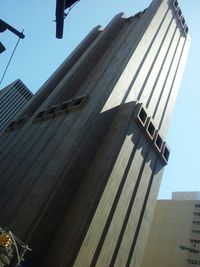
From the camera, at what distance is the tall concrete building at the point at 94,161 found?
1030 inches

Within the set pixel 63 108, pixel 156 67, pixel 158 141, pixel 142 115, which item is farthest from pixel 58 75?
pixel 158 141

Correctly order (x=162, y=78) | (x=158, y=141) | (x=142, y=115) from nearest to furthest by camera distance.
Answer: (x=142, y=115) < (x=158, y=141) < (x=162, y=78)

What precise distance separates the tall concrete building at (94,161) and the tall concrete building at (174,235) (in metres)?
47.4

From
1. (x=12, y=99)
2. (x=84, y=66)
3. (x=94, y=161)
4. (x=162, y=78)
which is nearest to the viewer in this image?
(x=94, y=161)

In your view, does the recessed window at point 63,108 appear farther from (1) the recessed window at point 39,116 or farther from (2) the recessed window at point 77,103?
(1) the recessed window at point 39,116

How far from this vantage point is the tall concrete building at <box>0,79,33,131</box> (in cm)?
14600

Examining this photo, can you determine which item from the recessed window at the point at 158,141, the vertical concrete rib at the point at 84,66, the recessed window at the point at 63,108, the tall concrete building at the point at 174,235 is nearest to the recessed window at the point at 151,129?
the recessed window at the point at 158,141

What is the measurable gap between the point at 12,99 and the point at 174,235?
3761 inches

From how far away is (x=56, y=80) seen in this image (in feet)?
184

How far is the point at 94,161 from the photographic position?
31.3 meters

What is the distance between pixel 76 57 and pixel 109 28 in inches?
303

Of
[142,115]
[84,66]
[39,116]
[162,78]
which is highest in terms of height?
[162,78]

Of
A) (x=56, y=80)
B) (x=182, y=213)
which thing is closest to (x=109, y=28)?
(x=56, y=80)

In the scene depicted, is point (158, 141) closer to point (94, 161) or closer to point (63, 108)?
point (94, 161)
